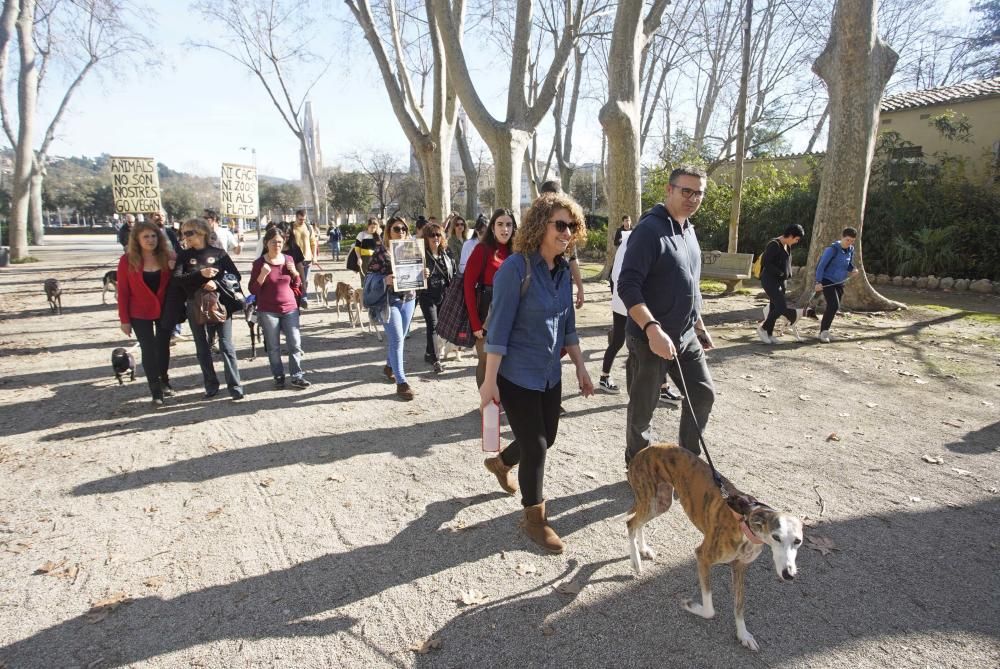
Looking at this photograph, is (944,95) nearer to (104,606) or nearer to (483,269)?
(483,269)

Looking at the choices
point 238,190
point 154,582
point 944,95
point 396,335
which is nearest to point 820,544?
point 154,582

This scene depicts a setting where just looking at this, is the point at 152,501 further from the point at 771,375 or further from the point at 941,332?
the point at 941,332

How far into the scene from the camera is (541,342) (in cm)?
302

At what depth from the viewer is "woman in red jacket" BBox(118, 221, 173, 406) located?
18.0 ft

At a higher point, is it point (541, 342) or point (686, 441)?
point (541, 342)

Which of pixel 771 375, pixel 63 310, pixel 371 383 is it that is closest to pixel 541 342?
pixel 371 383

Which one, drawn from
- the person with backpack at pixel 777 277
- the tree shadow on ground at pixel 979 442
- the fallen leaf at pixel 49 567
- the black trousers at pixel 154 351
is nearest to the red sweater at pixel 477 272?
the fallen leaf at pixel 49 567

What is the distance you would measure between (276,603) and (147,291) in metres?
4.10

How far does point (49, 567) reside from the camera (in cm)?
312

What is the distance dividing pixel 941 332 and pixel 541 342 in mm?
9849

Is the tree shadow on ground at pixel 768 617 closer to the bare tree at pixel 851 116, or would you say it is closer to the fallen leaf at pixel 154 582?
the fallen leaf at pixel 154 582

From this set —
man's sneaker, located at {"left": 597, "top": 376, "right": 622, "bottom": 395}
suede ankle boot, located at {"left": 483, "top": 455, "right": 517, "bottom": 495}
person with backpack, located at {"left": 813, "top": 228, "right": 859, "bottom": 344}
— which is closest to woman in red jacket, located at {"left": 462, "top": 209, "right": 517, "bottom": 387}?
suede ankle boot, located at {"left": 483, "top": 455, "right": 517, "bottom": 495}

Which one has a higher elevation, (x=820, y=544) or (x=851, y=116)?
(x=851, y=116)

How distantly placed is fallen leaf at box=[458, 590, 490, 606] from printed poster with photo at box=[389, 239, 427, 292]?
3.68 metres
